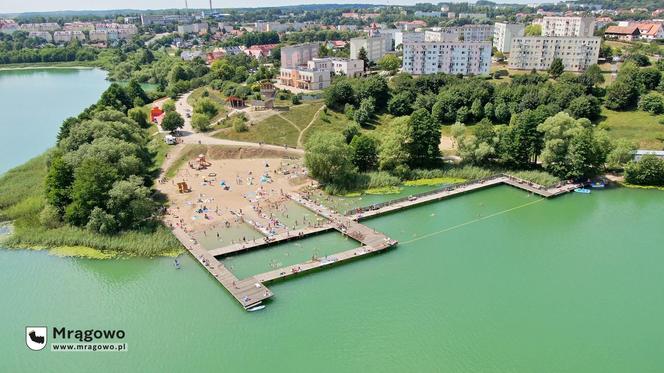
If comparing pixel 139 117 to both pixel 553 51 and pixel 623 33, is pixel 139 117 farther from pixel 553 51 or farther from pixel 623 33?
pixel 623 33

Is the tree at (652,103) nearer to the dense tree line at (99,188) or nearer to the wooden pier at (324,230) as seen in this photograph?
the wooden pier at (324,230)

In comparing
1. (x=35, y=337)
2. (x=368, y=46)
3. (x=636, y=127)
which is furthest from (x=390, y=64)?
(x=35, y=337)

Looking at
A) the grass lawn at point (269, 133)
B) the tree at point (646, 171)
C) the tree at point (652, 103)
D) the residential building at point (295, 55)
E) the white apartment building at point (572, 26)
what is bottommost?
the tree at point (646, 171)

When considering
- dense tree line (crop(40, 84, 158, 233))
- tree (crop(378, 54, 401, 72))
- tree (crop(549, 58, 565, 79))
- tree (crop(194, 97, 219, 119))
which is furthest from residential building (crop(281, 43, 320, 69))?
dense tree line (crop(40, 84, 158, 233))

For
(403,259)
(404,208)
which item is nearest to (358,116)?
(404,208)

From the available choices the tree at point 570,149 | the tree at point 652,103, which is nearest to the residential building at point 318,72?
the tree at point 570,149

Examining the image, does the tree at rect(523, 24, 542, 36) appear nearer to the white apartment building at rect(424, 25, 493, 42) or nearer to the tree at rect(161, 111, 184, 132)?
the white apartment building at rect(424, 25, 493, 42)
